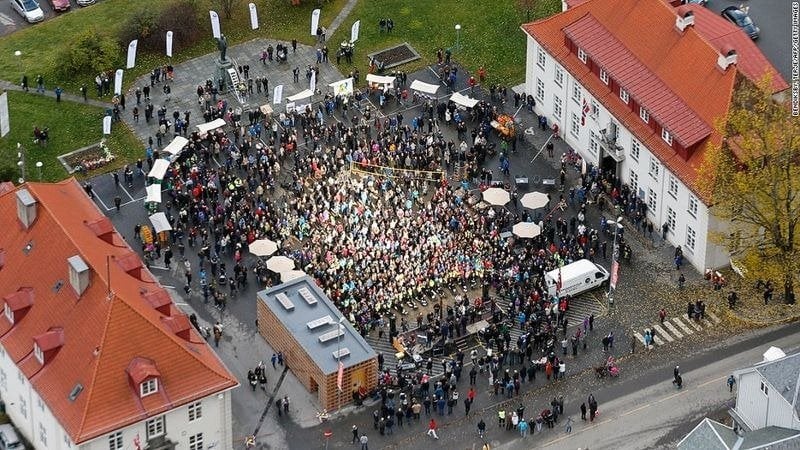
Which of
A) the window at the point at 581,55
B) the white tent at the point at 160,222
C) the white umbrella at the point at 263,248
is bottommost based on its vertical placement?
the white umbrella at the point at 263,248

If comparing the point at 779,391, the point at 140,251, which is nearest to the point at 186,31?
the point at 140,251

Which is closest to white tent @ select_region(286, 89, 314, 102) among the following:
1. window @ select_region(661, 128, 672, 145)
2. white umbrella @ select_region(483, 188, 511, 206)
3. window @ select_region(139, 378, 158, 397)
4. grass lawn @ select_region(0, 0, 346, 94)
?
grass lawn @ select_region(0, 0, 346, 94)

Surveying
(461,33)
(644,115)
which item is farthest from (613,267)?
(461,33)

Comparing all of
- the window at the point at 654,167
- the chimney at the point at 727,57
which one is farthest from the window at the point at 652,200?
the chimney at the point at 727,57

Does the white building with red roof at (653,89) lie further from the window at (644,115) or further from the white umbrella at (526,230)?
the white umbrella at (526,230)

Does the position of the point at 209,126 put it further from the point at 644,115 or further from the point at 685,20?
the point at 685,20

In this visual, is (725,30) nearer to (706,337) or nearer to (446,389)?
(706,337)
